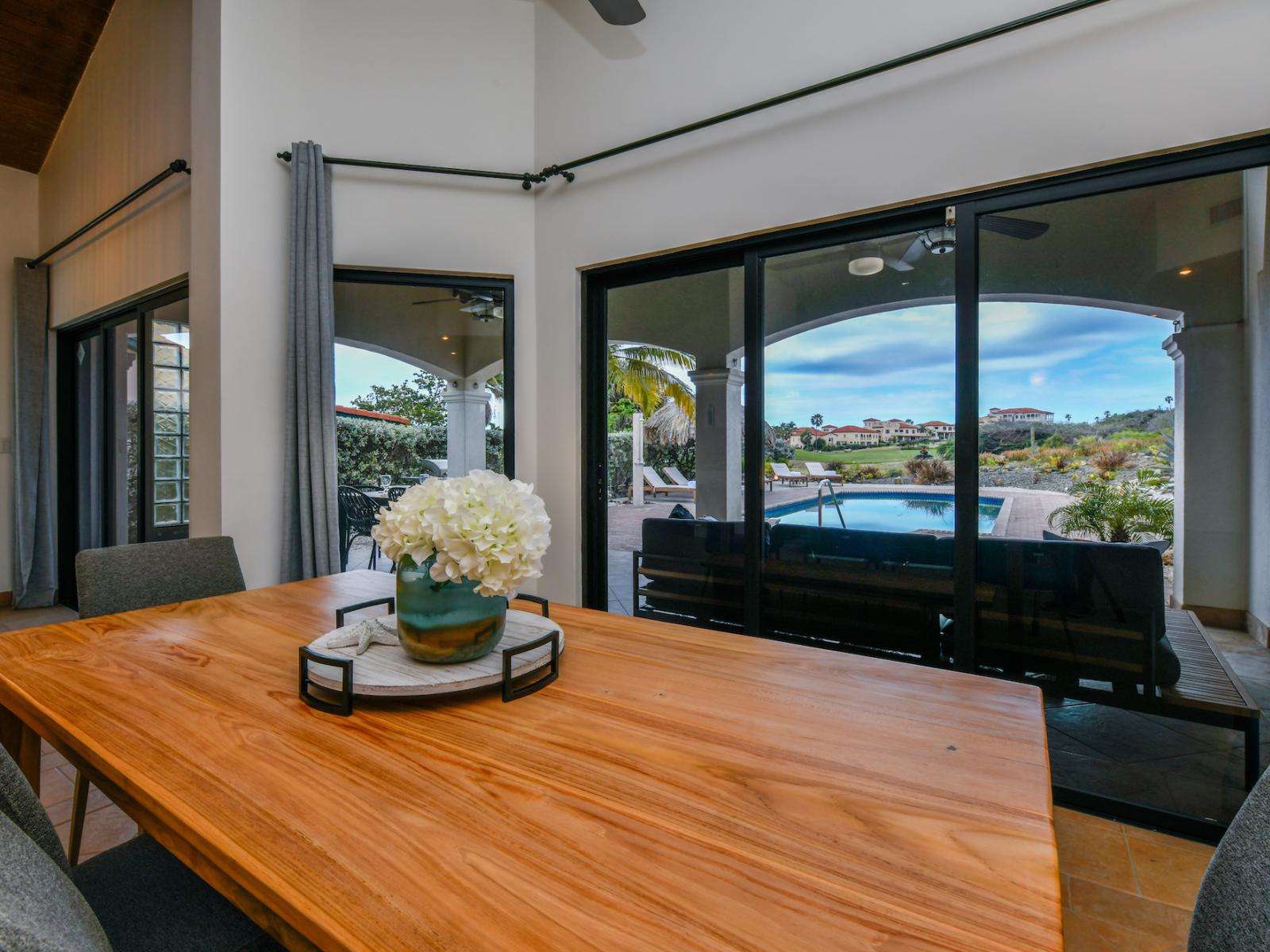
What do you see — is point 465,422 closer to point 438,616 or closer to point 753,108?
point 753,108

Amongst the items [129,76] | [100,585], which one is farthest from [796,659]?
[129,76]

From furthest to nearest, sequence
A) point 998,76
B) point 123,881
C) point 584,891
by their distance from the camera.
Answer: point 998,76 < point 123,881 < point 584,891

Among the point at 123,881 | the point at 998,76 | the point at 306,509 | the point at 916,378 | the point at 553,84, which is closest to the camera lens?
the point at 123,881

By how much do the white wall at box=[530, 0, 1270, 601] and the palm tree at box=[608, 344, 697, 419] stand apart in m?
0.22

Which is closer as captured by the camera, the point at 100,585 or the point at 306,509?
the point at 100,585

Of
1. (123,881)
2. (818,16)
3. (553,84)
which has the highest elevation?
(553,84)

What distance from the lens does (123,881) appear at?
0.95 m

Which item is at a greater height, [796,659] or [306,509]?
[306,509]

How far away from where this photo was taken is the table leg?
120cm

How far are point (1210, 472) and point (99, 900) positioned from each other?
8.69 feet

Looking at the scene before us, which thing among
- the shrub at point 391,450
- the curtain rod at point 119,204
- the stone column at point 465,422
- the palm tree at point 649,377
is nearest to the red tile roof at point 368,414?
the shrub at point 391,450

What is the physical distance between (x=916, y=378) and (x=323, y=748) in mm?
2069

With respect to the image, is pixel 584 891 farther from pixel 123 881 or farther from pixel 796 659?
pixel 123 881

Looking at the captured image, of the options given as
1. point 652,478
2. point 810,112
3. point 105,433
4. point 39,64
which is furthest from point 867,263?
point 39,64
